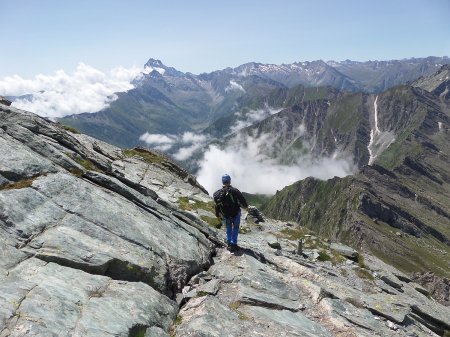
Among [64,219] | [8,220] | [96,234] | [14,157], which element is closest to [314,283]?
[96,234]

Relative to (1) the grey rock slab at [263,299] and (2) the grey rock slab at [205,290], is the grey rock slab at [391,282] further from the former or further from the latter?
(2) the grey rock slab at [205,290]

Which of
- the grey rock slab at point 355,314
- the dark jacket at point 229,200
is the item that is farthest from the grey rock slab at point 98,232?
the grey rock slab at point 355,314

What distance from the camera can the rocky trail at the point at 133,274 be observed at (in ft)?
50.4

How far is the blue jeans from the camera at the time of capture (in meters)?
27.1

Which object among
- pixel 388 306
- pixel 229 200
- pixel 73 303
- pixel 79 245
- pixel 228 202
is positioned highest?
pixel 229 200

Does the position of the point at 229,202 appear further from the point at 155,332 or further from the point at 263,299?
the point at 155,332

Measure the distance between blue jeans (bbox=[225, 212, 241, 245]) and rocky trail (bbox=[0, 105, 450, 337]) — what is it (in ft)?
3.16

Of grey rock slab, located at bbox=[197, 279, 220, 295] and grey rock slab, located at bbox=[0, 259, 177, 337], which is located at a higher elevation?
grey rock slab, located at bbox=[197, 279, 220, 295]

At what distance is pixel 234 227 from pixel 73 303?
13.7 metres

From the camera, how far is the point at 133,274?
19250 mm

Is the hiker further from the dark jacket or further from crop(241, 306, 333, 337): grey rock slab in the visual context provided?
crop(241, 306, 333, 337): grey rock slab

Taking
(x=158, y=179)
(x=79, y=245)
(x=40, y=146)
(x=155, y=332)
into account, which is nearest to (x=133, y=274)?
(x=79, y=245)

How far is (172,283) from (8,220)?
8.48m

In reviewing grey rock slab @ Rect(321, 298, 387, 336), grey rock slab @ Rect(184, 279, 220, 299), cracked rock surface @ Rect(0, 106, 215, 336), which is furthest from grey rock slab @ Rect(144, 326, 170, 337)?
grey rock slab @ Rect(321, 298, 387, 336)
